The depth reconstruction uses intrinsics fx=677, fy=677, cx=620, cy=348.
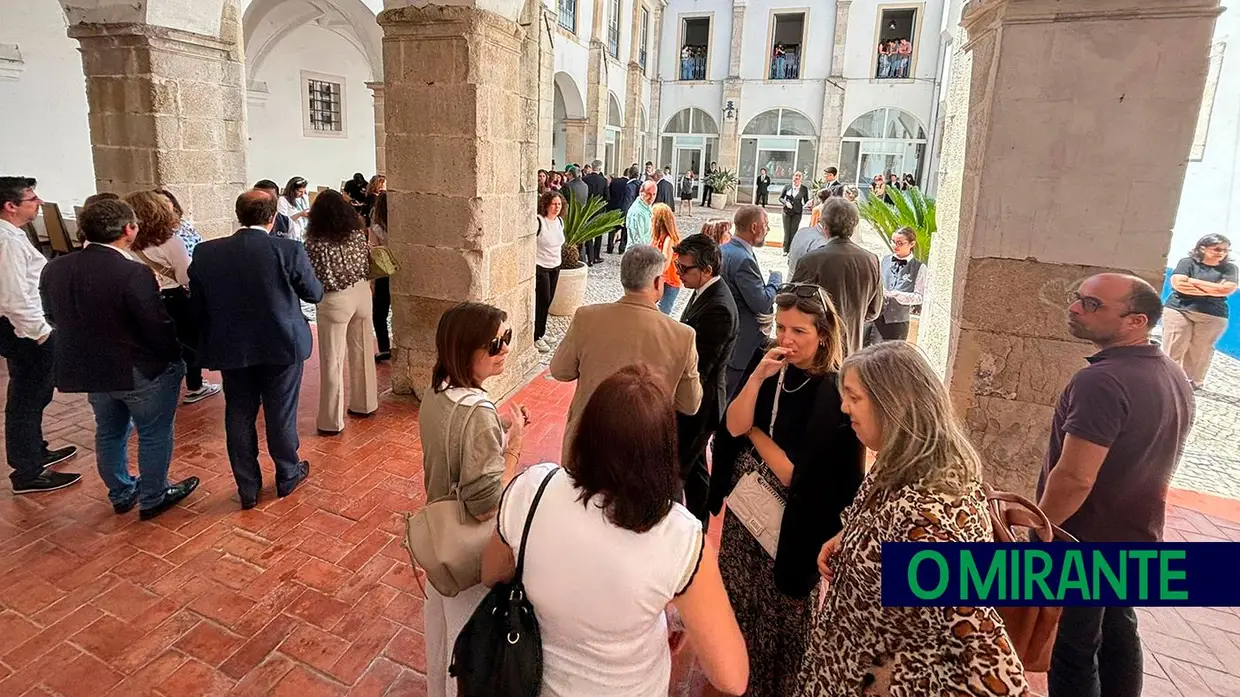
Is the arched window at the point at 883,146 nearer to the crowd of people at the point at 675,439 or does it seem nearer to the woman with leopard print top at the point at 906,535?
the crowd of people at the point at 675,439

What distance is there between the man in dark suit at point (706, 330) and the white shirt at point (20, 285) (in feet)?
10.6

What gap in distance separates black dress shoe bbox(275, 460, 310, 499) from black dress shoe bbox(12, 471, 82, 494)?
1.10 m

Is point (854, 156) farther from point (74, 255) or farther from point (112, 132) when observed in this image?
point (74, 255)

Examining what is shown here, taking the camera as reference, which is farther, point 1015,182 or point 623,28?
point 623,28

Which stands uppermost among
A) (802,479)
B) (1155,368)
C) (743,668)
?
(1155,368)

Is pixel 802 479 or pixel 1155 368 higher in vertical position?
pixel 1155 368

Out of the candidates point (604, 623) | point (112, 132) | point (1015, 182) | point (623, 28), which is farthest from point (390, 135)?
point (623, 28)

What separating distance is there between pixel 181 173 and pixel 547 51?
3.23m

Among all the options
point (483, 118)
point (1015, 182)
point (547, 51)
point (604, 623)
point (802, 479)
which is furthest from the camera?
point (547, 51)

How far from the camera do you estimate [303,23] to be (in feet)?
46.4

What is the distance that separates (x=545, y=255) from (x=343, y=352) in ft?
8.27

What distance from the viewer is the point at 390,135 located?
464 centimetres

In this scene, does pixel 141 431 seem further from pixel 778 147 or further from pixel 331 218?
pixel 778 147

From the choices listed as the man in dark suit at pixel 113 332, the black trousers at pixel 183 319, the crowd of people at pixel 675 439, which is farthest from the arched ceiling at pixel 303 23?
the man in dark suit at pixel 113 332
